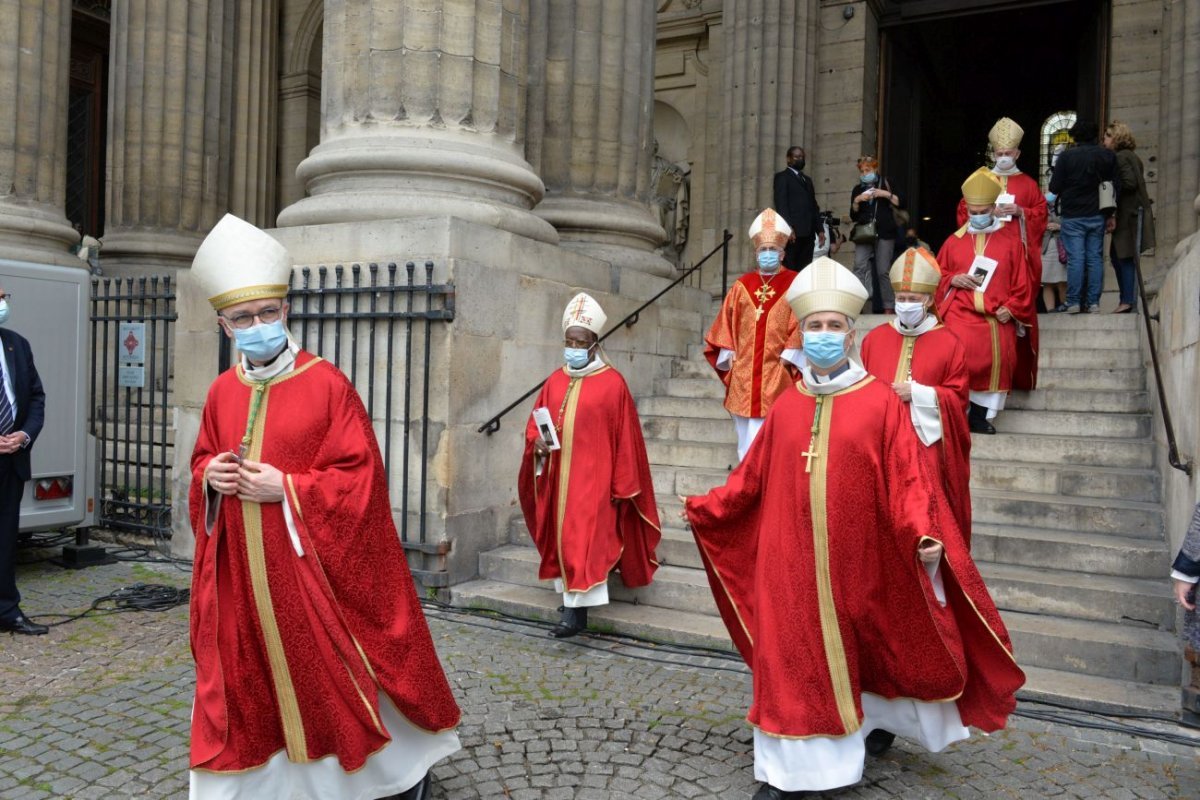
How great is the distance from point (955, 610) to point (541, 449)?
2.84 metres

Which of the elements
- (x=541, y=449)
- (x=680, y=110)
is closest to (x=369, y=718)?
(x=541, y=449)

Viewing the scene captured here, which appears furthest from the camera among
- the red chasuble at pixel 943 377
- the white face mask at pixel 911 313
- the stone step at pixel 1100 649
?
the white face mask at pixel 911 313

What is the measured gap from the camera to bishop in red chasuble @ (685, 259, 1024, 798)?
3467 millimetres

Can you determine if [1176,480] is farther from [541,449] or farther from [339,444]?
[339,444]

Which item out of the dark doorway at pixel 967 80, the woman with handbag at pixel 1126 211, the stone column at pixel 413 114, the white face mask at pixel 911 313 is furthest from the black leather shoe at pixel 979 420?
the dark doorway at pixel 967 80

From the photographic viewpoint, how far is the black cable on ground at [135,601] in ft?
19.7

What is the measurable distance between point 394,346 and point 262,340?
3354 mm

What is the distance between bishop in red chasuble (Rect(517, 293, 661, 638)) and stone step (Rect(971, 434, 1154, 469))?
99.6 inches

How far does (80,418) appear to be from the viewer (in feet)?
24.4

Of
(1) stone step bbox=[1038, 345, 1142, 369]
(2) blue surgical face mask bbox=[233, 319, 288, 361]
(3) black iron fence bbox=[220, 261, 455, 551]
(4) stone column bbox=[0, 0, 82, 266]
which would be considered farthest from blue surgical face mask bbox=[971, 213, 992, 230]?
(4) stone column bbox=[0, 0, 82, 266]

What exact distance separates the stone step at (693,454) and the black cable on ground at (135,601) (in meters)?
3.39

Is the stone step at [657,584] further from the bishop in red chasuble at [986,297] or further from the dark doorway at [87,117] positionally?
the dark doorway at [87,117]

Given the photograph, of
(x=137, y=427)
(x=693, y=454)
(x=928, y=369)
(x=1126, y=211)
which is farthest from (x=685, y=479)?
(x=1126, y=211)

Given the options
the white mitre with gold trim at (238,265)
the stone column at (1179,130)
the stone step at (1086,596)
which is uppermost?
the stone column at (1179,130)
